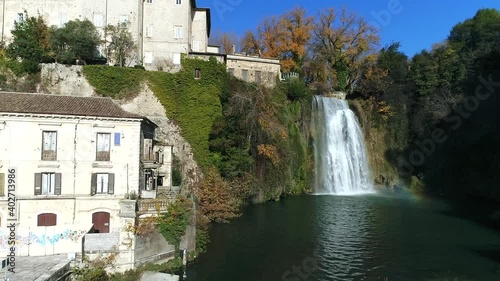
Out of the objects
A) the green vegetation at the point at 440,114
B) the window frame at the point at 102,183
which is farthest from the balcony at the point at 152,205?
the green vegetation at the point at 440,114

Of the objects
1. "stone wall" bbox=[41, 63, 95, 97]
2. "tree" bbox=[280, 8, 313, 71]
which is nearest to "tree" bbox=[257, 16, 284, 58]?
"tree" bbox=[280, 8, 313, 71]

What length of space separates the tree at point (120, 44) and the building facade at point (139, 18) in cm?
61

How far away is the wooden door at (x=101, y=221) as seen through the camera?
754 inches

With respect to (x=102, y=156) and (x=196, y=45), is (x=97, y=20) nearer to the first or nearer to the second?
(x=196, y=45)

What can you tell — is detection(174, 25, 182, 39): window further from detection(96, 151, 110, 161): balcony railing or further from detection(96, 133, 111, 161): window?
detection(96, 151, 110, 161): balcony railing

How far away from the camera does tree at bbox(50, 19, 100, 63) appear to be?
33031mm

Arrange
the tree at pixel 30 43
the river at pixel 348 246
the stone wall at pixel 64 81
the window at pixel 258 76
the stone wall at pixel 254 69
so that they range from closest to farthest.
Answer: the river at pixel 348 246 → the stone wall at pixel 64 81 → the tree at pixel 30 43 → the stone wall at pixel 254 69 → the window at pixel 258 76

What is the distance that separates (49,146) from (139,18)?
21.7m

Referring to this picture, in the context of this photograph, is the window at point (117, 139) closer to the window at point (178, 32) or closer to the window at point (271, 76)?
the window at point (178, 32)

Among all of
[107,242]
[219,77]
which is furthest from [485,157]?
[107,242]

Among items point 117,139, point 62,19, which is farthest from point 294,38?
point 117,139

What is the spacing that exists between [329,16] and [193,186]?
37566 mm

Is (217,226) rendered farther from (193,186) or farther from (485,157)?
(485,157)

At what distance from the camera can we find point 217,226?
89.7ft
